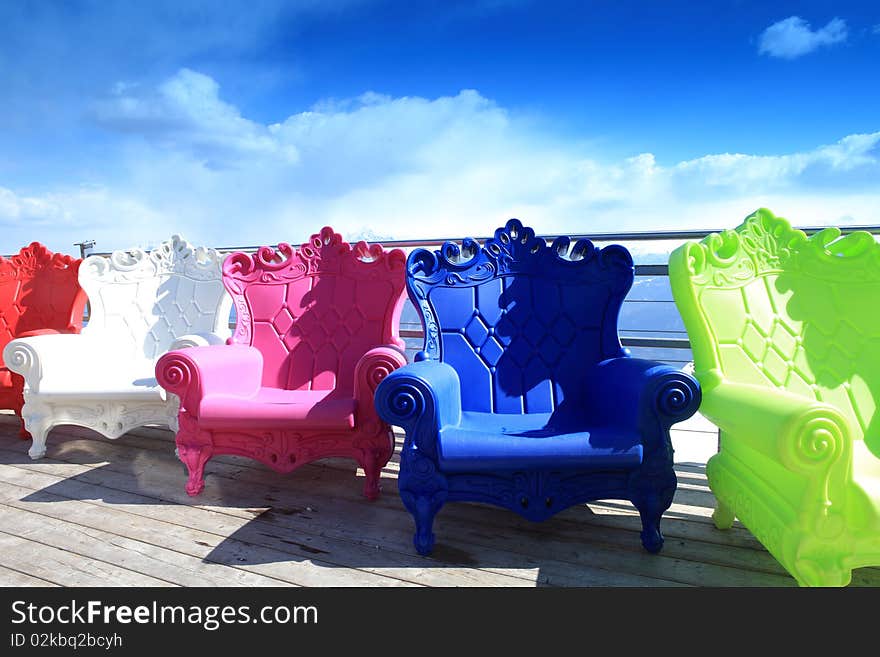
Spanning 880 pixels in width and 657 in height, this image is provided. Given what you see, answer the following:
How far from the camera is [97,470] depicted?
8.99 ft

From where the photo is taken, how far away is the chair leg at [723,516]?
2.07 metres

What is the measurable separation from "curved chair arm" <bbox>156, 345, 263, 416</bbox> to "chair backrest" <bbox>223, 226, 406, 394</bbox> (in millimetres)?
311

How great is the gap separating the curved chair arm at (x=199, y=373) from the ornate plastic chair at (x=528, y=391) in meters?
0.91

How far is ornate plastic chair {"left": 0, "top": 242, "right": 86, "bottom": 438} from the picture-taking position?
357cm

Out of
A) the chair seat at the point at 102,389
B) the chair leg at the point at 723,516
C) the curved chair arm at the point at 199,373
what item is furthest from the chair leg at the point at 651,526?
the chair seat at the point at 102,389

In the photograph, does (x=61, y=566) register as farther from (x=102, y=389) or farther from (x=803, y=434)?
(x=803, y=434)

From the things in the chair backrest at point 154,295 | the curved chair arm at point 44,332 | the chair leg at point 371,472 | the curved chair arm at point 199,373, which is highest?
the chair backrest at point 154,295

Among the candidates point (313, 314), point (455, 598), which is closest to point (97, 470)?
point (313, 314)

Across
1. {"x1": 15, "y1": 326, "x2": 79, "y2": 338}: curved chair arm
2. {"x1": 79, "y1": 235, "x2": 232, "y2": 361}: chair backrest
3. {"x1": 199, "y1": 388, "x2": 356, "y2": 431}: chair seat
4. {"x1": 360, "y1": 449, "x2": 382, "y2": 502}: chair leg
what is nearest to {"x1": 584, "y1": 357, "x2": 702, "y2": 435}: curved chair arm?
{"x1": 360, "y1": 449, "x2": 382, "y2": 502}: chair leg

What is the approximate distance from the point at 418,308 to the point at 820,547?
1.62m

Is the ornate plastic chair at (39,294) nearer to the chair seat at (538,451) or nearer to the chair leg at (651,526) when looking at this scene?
the chair seat at (538,451)

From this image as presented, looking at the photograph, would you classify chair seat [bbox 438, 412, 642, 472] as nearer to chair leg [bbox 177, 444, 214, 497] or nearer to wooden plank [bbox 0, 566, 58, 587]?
chair leg [bbox 177, 444, 214, 497]

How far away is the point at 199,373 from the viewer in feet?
7.57

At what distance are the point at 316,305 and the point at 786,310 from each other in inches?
86.9
